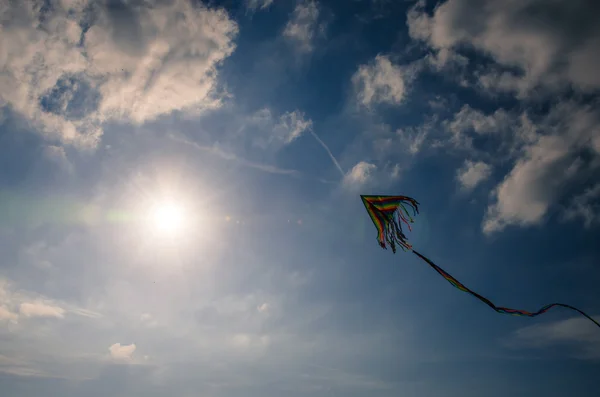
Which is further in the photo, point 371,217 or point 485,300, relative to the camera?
point 371,217

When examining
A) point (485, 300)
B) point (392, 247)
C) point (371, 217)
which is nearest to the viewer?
point (485, 300)

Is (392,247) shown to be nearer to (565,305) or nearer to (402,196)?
(402,196)

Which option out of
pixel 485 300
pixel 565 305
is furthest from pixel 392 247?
pixel 565 305

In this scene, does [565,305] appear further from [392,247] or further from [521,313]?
[392,247]

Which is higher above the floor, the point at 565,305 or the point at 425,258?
the point at 425,258

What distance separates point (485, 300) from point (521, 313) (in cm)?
330

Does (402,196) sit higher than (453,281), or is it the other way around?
(402,196)

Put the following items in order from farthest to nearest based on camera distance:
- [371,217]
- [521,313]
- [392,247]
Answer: [371,217] → [392,247] → [521,313]

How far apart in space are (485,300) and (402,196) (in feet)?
24.7

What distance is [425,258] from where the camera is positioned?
16234 millimetres

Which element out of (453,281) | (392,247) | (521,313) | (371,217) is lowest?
(521,313)

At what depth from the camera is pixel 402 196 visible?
19.4 meters

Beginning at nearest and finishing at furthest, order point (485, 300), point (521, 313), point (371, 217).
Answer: point (485, 300) → point (521, 313) → point (371, 217)

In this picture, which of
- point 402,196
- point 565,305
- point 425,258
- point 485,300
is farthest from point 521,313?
point 402,196
